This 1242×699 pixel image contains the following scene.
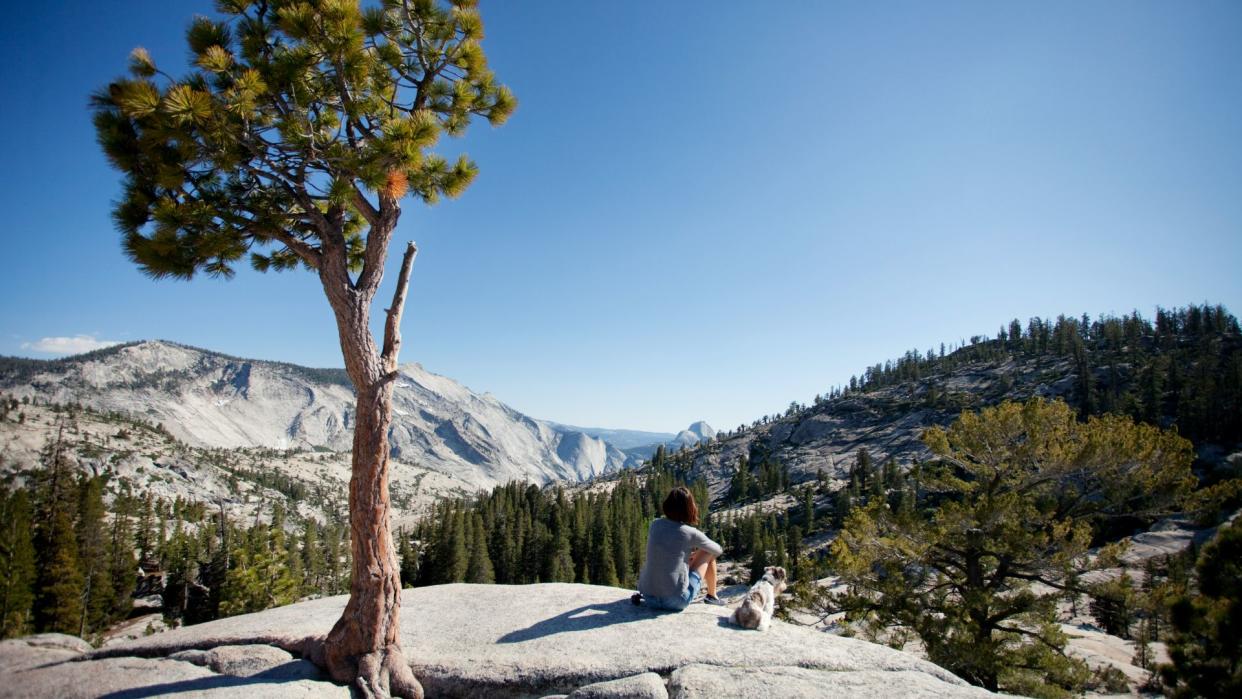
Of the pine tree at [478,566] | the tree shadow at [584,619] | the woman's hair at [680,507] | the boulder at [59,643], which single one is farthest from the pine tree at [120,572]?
the woman's hair at [680,507]

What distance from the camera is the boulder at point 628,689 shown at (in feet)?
20.2

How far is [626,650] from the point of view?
7234 mm

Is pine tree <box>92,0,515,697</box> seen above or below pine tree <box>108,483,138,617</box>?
above

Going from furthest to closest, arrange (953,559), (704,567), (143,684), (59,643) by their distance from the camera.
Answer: (953,559), (704,567), (59,643), (143,684)

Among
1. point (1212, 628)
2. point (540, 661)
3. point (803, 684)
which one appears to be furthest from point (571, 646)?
point (1212, 628)

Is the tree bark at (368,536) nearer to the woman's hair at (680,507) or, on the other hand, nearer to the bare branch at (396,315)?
the bare branch at (396,315)

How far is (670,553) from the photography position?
27.8ft

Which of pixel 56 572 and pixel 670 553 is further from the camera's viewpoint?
pixel 56 572

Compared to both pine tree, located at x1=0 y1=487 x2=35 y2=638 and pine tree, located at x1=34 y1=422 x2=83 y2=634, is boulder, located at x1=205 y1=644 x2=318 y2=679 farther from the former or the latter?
pine tree, located at x1=34 y1=422 x2=83 y2=634

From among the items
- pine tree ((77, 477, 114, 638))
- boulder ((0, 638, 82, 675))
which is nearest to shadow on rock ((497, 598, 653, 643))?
boulder ((0, 638, 82, 675))

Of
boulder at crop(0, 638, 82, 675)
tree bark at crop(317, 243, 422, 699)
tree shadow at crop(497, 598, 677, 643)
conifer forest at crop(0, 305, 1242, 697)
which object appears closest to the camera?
tree bark at crop(317, 243, 422, 699)

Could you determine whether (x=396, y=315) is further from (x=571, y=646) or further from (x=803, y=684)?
(x=803, y=684)

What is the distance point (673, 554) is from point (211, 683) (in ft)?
21.0

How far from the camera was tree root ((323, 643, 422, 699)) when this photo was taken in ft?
22.7
